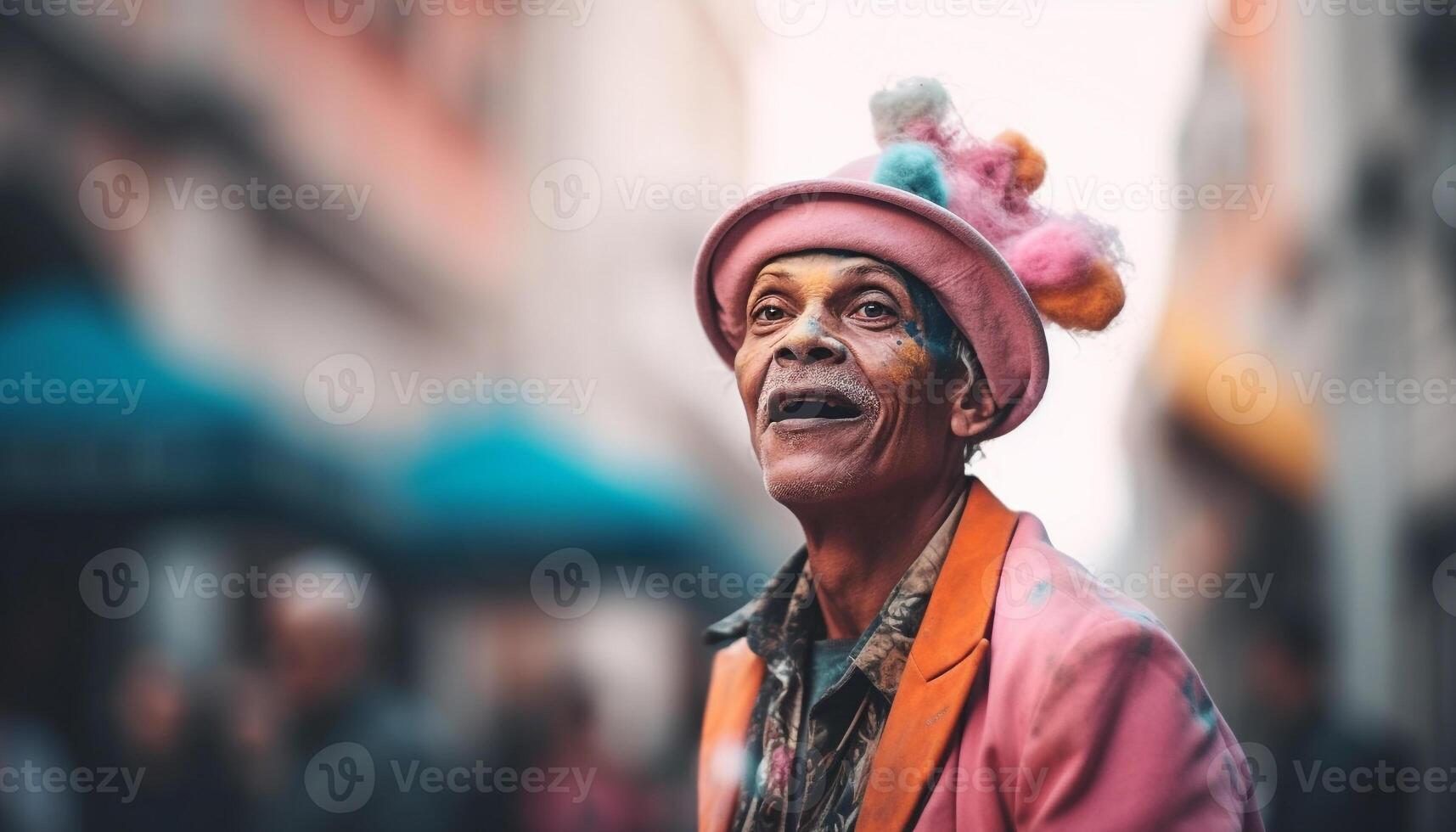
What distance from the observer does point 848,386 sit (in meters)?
2.69

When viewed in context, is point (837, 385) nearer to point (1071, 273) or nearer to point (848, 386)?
point (848, 386)

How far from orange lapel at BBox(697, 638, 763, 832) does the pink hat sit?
2.66ft

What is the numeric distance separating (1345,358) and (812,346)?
1079 centimetres

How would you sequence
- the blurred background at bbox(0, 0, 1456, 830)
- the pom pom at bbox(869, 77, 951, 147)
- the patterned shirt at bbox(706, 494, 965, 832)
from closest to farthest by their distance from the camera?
the patterned shirt at bbox(706, 494, 965, 832) → the pom pom at bbox(869, 77, 951, 147) → the blurred background at bbox(0, 0, 1456, 830)

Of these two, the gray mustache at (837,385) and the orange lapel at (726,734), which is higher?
the gray mustache at (837,385)

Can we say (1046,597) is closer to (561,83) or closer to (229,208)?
(229,208)

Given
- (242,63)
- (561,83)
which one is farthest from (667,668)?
(561,83)

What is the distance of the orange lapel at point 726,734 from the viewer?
9.42 feet

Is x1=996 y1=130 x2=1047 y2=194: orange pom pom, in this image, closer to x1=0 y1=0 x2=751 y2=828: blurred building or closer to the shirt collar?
the shirt collar

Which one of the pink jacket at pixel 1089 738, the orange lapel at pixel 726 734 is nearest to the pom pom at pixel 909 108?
the pink jacket at pixel 1089 738

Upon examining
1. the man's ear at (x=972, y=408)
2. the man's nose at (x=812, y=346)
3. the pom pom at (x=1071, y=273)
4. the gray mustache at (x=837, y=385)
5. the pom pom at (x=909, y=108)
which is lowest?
the man's ear at (x=972, y=408)

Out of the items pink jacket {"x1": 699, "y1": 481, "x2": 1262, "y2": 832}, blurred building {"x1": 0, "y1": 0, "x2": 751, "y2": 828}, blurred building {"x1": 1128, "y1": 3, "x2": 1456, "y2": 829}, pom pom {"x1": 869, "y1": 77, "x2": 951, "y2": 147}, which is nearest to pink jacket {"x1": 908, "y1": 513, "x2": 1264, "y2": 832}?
pink jacket {"x1": 699, "y1": 481, "x2": 1262, "y2": 832}

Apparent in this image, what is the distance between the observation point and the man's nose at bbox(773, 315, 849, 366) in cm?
271

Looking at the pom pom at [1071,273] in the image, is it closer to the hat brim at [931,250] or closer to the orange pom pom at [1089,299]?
the orange pom pom at [1089,299]
